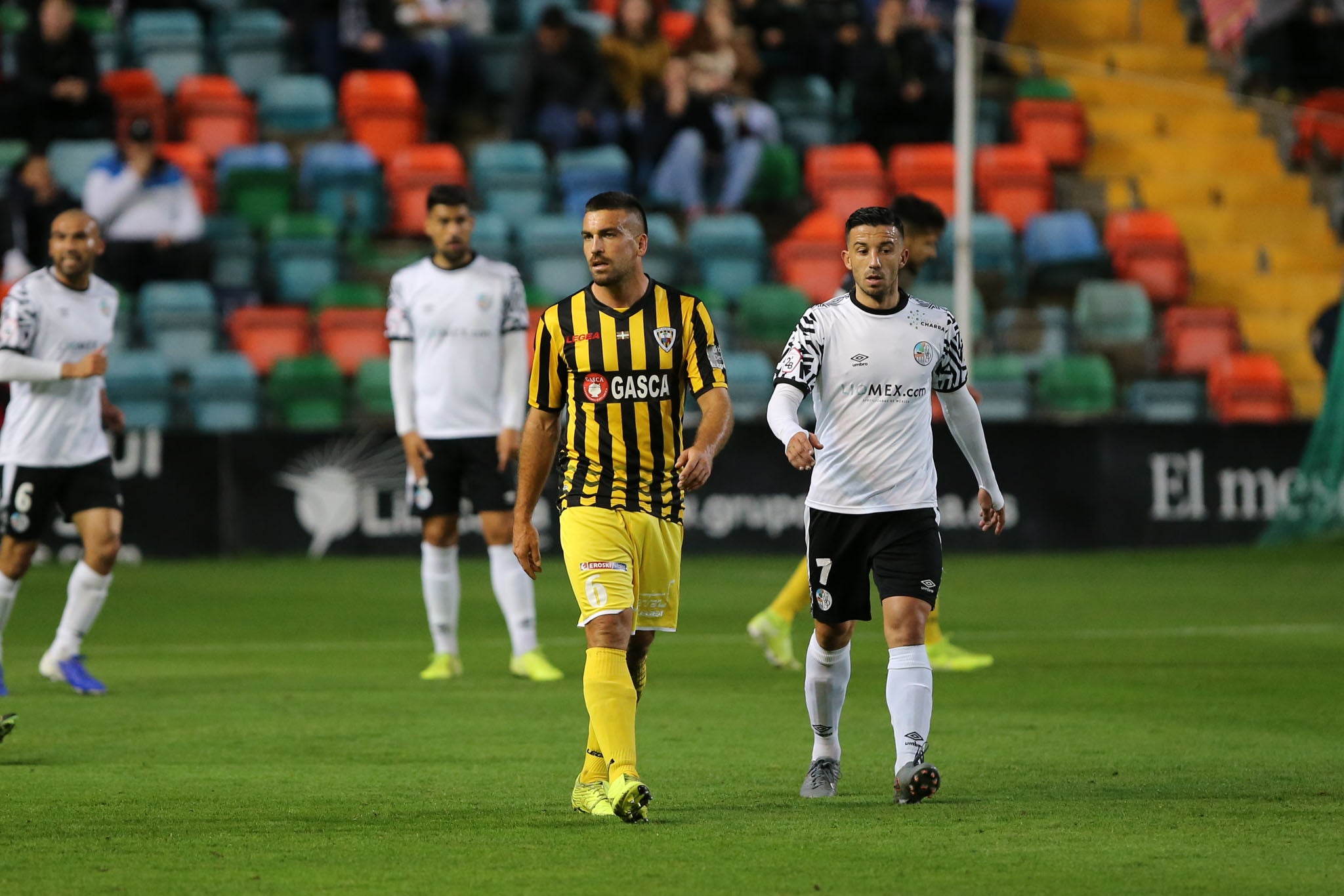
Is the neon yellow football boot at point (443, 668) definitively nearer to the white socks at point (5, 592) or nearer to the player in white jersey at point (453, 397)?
the player in white jersey at point (453, 397)

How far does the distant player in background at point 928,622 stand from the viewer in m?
9.34

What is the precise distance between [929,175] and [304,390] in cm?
715

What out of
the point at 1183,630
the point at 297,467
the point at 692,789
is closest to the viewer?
the point at 692,789

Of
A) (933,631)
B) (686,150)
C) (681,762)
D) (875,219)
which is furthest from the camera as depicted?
(686,150)

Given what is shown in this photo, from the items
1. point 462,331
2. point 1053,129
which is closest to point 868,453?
point 462,331

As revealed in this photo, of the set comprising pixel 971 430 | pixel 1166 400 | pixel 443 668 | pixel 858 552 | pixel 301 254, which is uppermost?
pixel 301 254

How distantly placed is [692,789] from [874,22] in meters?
16.5

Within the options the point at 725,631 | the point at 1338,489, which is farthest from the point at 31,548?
the point at 1338,489

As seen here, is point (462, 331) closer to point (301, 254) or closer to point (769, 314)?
point (769, 314)

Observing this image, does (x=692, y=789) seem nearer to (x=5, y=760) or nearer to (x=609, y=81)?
(x=5, y=760)

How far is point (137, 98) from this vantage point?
20.0 m

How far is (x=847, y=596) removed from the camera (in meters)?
6.63

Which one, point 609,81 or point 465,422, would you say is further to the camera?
point 609,81

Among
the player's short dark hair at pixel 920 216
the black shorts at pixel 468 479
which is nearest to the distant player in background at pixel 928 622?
the player's short dark hair at pixel 920 216
